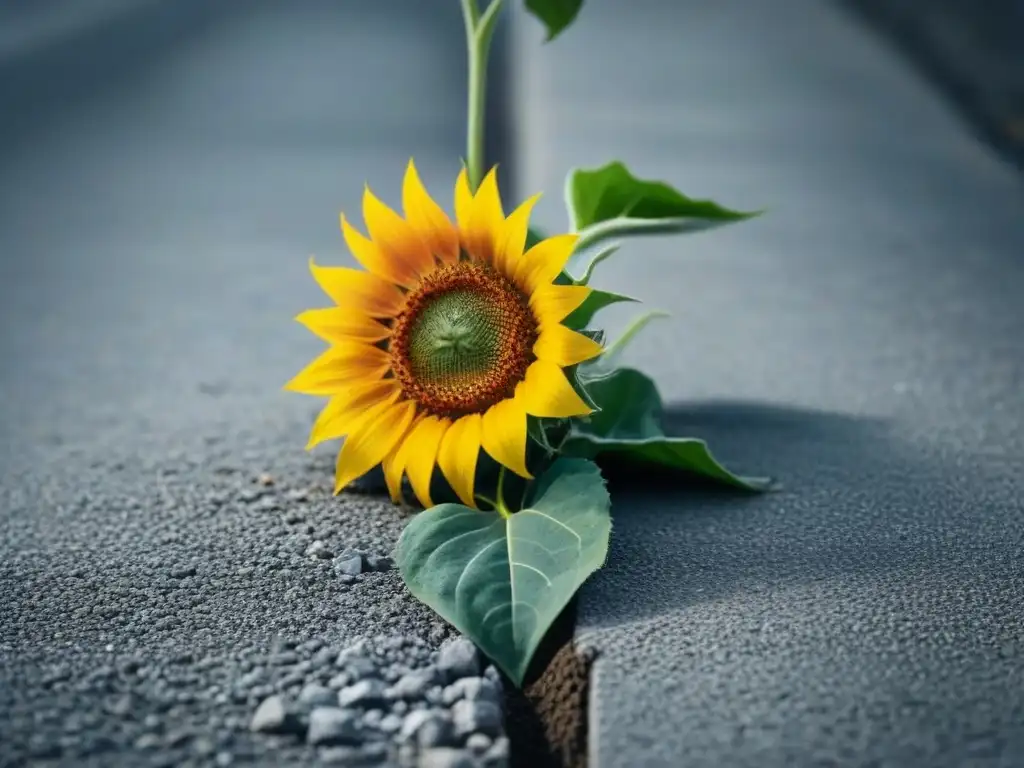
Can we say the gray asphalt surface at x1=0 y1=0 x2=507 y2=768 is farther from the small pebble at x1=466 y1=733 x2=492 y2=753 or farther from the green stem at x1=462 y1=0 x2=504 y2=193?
the green stem at x1=462 y1=0 x2=504 y2=193

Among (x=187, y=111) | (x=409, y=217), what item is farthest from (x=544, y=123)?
(x=409, y=217)

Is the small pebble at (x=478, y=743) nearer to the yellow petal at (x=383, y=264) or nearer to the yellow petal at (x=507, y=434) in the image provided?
the yellow petal at (x=507, y=434)

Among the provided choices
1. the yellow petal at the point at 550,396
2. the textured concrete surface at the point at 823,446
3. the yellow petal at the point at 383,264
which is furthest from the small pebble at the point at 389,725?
the yellow petal at the point at 383,264

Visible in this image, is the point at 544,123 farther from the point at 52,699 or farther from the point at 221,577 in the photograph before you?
the point at 52,699

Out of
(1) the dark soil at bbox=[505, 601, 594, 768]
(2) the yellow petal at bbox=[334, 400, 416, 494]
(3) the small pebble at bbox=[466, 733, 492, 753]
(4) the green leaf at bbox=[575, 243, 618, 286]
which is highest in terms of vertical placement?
(4) the green leaf at bbox=[575, 243, 618, 286]

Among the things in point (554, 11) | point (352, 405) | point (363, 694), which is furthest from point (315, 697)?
point (554, 11)

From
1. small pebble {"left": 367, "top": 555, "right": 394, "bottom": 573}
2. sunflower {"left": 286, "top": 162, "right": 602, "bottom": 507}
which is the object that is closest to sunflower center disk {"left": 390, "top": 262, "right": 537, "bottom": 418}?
sunflower {"left": 286, "top": 162, "right": 602, "bottom": 507}
